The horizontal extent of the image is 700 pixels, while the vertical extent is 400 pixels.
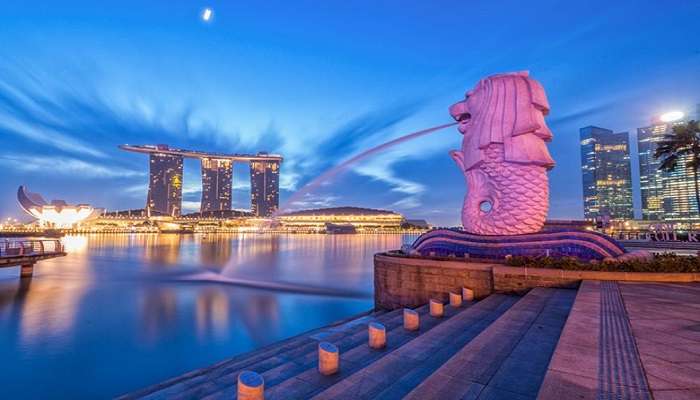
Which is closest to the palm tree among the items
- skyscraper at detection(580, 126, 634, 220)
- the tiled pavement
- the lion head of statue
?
the lion head of statue

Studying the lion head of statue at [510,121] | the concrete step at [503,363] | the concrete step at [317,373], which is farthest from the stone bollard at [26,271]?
the concrete step at [503,363]

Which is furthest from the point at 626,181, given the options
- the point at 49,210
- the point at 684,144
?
the point at 49,210

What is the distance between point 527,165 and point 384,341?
42.6ft

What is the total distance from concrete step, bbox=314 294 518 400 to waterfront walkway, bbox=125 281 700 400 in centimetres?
2

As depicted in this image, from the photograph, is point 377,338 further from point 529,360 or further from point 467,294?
point 467,294

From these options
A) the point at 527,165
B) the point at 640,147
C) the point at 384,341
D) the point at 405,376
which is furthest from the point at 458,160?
the point at 640,147

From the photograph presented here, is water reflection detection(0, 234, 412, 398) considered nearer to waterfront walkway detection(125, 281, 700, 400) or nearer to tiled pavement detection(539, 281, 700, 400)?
waterfront walkway detection(125, 281, 700, 400)

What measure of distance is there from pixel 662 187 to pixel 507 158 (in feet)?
459

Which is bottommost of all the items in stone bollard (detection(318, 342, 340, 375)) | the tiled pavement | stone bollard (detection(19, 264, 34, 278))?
stone bollard (detection(19, 264, 34, 278))

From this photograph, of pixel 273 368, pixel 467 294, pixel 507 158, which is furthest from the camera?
pixel 507 158

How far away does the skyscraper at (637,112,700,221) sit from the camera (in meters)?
105

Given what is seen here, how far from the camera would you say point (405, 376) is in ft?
17.0

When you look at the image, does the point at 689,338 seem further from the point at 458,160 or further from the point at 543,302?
the point at 458,160

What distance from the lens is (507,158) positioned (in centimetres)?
1669
